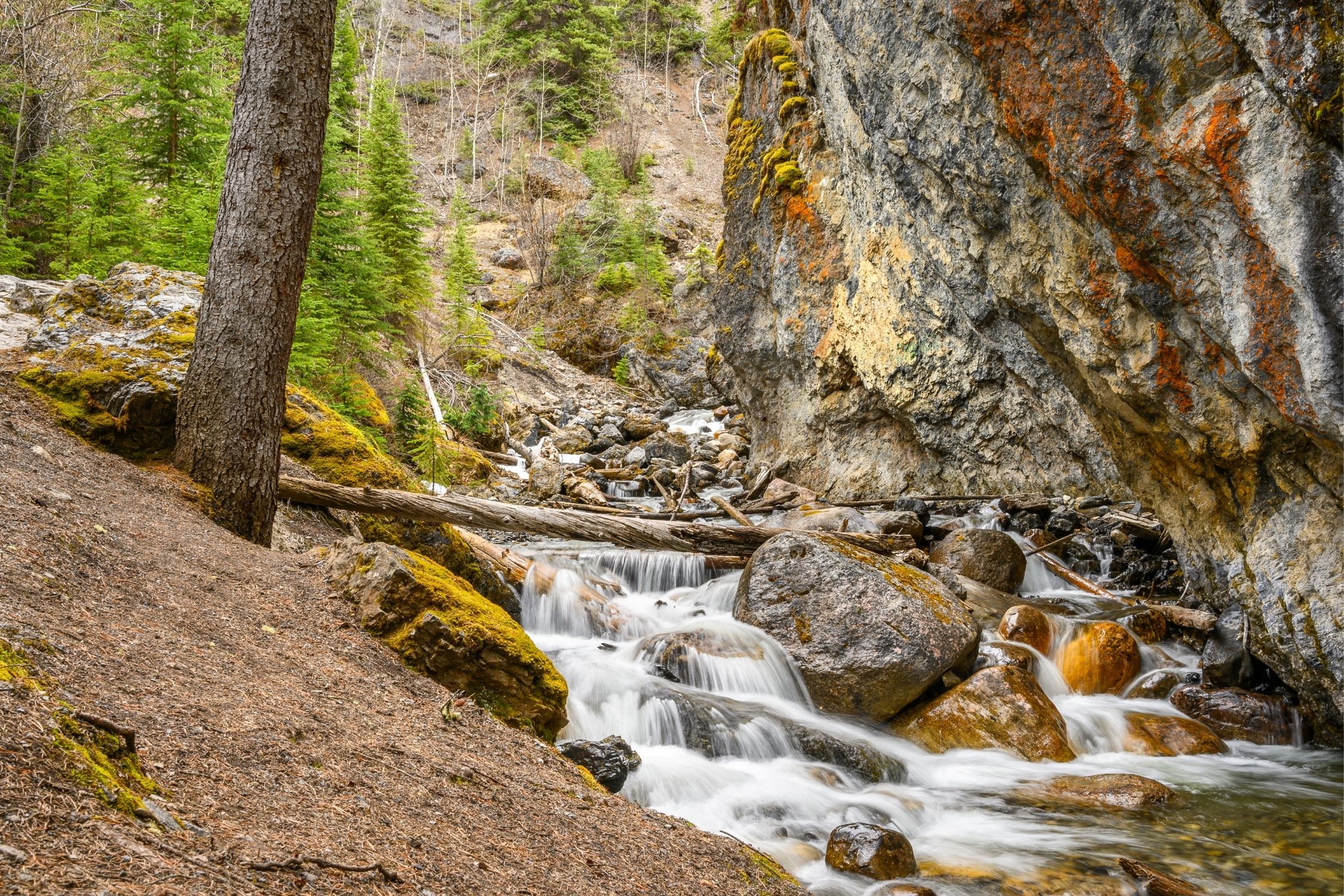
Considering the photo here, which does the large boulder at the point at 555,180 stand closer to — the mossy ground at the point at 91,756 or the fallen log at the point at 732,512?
the fallen log at the point at 732,512

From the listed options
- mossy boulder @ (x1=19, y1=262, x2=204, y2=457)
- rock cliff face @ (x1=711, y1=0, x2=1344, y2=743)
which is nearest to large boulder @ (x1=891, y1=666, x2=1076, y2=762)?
rock cliff face @ (x1=711, y1=0, x2=1344, y2=743)

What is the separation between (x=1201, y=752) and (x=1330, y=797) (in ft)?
2.77

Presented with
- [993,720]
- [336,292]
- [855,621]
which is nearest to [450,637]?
[855,621]

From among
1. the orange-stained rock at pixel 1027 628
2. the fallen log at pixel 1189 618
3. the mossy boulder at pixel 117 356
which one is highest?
the mossy boulder at pixel 117 356

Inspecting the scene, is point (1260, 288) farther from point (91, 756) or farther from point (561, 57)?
point (561, 57)

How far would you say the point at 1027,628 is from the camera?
7602mm

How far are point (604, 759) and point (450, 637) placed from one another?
49.1 inches

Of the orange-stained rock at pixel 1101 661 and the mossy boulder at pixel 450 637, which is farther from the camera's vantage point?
the orange-stained rock at pixel 1101 661

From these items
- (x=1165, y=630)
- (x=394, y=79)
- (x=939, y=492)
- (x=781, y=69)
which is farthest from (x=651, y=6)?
(x=1165, y=630)

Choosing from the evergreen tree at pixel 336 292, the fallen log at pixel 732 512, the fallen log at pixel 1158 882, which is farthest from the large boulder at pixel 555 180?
the fallen log at pixel 1158 882

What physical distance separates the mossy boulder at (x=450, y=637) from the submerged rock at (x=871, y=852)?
71.9 inches

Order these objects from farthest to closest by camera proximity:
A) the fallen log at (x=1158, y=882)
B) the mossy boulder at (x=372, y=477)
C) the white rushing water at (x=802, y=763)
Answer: the mossy boulder at (x=372, y=477) < the white rushing water at (x=802, y=763) < the fallen log at (x=1158, y=882)

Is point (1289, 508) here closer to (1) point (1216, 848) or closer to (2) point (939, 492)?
(1) point (1216, 848)

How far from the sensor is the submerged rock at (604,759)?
4469mm
